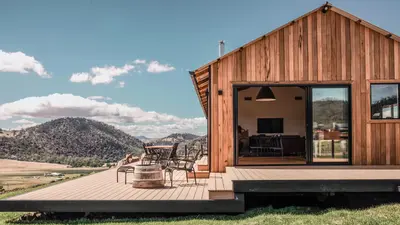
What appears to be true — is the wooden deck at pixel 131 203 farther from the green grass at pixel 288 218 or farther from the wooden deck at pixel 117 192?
the green grass at pixel 288 218

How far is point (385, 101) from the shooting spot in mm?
9555

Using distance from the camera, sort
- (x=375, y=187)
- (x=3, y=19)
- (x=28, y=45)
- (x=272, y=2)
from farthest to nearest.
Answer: (x=3, y=19)
(x=28, y=45)
(x=272, y=2)
(x=375, y=187)

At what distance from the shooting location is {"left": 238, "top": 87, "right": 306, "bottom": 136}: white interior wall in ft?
48.7

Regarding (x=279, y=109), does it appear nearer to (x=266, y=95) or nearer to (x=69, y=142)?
(x=266, y=95)

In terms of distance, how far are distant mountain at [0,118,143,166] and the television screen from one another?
18.7 meters

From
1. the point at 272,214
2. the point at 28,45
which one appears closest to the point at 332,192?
the point at 272,214

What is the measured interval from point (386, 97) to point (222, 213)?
16.7ft

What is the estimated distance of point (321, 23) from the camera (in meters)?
9.61

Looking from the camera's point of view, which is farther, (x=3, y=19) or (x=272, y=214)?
(x=3, y=19)

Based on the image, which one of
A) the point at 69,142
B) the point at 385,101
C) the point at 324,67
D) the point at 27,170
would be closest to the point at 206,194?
the point at 324,67

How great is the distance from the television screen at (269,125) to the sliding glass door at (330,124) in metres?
5.38

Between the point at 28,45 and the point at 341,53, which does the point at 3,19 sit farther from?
the point at 341,53

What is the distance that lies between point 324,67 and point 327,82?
36 centimetres

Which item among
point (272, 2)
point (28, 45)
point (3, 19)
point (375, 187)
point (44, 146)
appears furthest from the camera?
point (44, 146)
